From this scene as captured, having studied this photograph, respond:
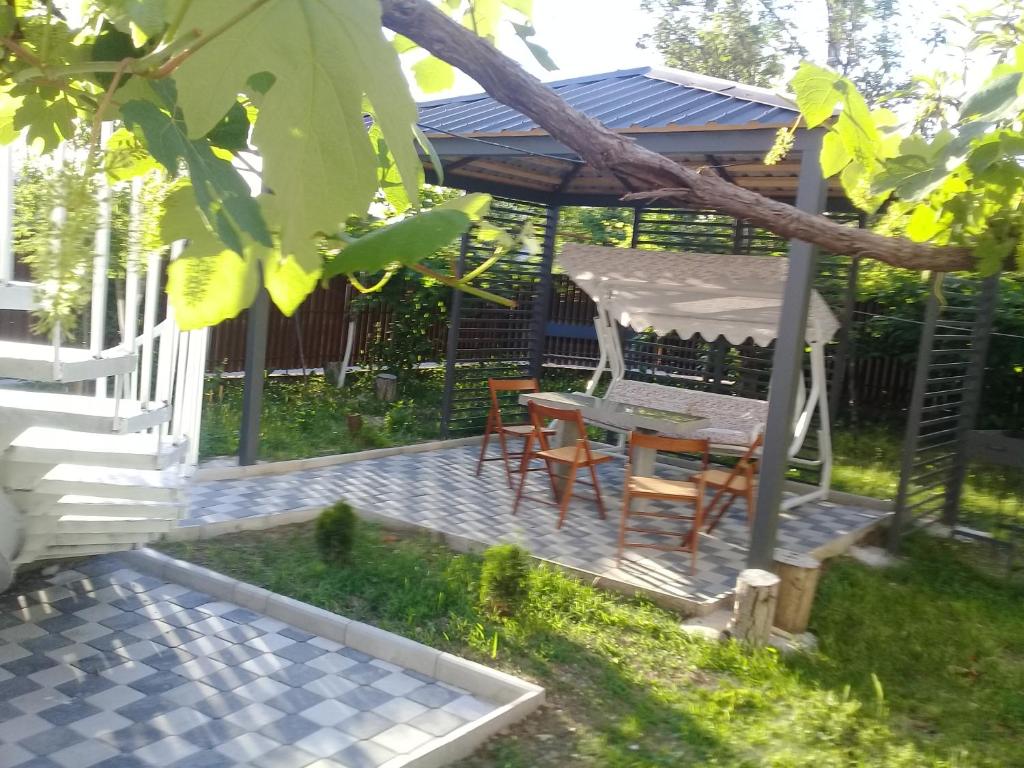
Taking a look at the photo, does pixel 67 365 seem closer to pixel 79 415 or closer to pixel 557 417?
pixel 79 415

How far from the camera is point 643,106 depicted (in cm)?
754

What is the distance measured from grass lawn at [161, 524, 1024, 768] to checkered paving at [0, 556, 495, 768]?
13.8 inches

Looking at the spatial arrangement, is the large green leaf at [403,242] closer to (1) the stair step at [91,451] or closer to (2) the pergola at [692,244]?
(1) the stair step at [91,451]

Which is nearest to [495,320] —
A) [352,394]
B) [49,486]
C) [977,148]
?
[352,394]

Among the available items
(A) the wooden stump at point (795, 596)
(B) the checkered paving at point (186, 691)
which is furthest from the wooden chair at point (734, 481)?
(B) the checkered paving at point (186, 691)

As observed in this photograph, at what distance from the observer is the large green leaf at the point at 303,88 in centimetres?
54

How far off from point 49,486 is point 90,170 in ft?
11.0

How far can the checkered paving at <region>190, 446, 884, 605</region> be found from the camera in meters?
6.03

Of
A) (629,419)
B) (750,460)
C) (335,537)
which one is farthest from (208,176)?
(629,419)

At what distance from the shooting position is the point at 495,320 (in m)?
10.4

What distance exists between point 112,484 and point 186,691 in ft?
3.01

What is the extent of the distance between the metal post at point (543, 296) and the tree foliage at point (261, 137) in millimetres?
9322

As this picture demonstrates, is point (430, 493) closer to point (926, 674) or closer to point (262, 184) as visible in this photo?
point (926, 674)

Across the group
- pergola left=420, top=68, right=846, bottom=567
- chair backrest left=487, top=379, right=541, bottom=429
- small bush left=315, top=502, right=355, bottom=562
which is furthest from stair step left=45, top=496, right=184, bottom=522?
chair backrest left=487, top=379, right=541, bottom=429
